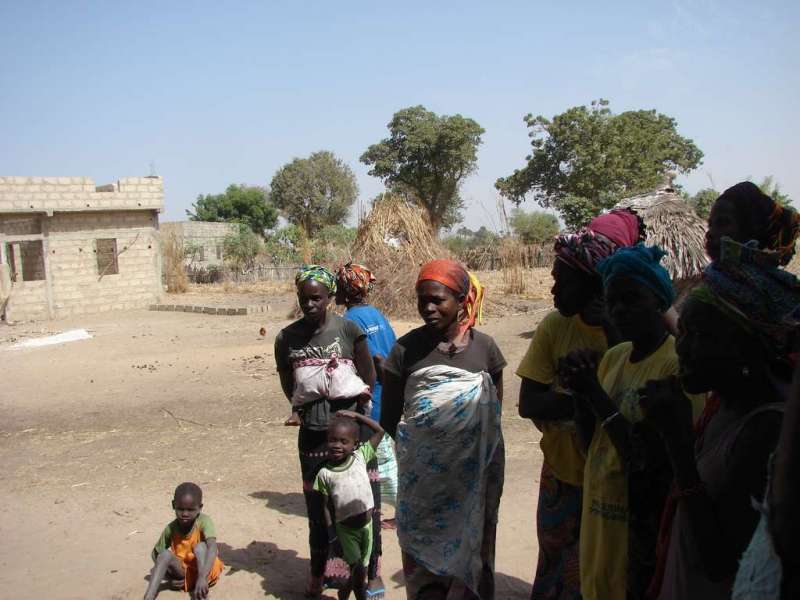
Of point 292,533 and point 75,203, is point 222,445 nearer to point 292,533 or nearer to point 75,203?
point 292,533

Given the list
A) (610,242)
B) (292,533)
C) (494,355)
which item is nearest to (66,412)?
(292,533)

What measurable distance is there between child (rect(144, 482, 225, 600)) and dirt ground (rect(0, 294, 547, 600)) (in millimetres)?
109

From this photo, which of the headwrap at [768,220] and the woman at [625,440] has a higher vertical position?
the headwrap at [768,220]

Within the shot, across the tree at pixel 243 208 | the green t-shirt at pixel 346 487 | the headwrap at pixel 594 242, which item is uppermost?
the tree at pixel 243 208

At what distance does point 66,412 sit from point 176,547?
563 cm

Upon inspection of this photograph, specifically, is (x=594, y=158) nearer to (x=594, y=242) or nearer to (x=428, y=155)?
(x=428, y=155)

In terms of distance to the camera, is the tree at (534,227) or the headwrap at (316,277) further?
the tree at (534,227)

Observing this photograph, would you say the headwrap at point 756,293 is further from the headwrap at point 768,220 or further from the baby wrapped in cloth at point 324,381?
the baby wrapped in cloth at point 324,381

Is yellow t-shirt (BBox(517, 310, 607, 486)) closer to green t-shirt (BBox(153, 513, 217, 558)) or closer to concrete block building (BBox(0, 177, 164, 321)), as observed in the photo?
green t-shirt (BBox(153, 513, 217, 558))

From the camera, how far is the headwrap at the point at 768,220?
2633mm

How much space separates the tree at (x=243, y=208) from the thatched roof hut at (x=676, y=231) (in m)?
44.7

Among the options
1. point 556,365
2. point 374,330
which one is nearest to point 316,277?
point 374,330

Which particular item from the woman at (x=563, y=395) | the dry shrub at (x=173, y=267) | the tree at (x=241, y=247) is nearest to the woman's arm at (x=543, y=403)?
the woman at (x=563, y=395)

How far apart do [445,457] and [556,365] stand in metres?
0.60
